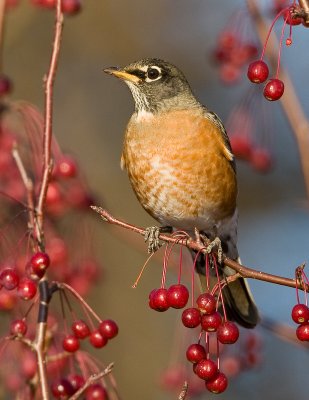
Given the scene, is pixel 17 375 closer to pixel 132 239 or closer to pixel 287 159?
pixel 132 239

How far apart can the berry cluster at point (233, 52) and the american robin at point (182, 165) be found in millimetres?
515

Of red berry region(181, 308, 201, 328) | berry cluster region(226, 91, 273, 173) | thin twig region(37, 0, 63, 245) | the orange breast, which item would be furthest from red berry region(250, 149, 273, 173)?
red berry region(181, 308, 201, 328)

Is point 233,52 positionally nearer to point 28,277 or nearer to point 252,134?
point 252,134

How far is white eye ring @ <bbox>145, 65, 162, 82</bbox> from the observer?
4.71 meters

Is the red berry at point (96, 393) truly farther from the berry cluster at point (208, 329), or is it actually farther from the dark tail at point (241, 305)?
the dark tail at point (241, 305)

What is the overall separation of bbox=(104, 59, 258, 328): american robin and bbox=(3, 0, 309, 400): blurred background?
327cm

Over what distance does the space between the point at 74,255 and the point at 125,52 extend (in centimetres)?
487

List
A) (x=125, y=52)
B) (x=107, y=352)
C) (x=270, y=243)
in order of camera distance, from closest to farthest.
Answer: (x=107, y=352), (x=125, y=52), (x=270, y=243)

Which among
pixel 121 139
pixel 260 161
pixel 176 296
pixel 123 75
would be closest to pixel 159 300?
pixel 176 296

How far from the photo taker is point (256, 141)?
5.38 metres

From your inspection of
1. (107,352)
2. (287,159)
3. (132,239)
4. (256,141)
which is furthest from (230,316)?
(287,159)

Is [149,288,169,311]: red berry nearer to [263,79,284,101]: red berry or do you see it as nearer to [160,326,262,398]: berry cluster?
[263,79,284,101]: red berry

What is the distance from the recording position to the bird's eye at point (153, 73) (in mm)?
4707

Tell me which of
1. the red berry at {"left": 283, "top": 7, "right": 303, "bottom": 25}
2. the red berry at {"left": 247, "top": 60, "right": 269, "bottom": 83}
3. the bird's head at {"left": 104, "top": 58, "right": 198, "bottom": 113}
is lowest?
the red berry at {"left": 247, "top": 60, "right": 269, "bottom": 83}
